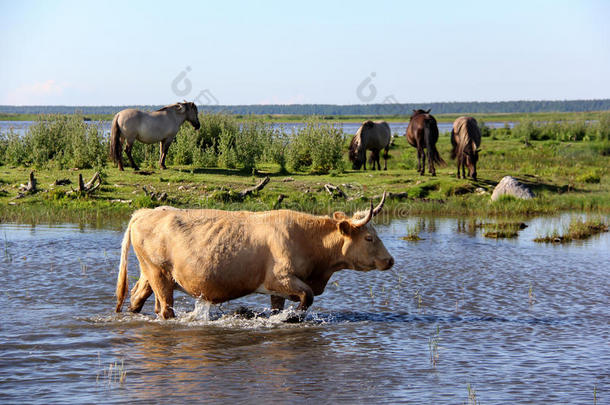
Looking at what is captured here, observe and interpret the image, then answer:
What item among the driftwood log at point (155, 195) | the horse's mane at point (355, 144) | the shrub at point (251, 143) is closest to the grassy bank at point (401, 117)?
the horse's mane at point (355, 144)

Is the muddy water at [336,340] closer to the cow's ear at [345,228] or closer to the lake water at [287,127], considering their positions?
the cow's ear at [345,228]

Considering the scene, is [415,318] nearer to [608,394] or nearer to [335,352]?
[335,352]

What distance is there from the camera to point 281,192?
1992 centimetres

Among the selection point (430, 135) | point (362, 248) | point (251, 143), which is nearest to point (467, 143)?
point (430, 135)

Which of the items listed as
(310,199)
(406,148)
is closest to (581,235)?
(310,199)

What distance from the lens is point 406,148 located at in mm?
37281

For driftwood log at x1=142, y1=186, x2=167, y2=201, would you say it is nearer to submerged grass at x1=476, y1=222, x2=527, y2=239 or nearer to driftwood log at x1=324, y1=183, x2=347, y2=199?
driftwood log at x1=324, y1=183, x2=347, y2=199

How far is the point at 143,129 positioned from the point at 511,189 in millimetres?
10402

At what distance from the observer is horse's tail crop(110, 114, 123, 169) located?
69.7 ft

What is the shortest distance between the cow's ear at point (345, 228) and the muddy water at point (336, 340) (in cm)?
111

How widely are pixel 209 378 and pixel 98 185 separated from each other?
13.2 metres

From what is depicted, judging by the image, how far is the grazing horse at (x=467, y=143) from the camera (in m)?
22.8

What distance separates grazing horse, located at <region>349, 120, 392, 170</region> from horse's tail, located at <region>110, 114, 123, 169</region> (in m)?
8.52

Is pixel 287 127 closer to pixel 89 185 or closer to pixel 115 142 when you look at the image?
pixel 115 142
